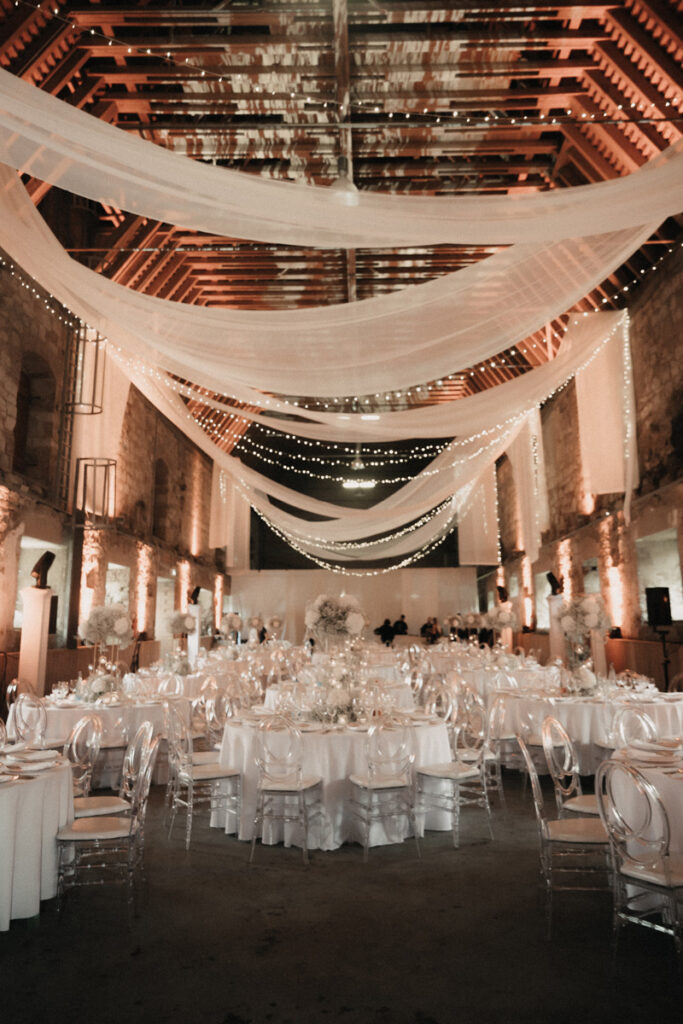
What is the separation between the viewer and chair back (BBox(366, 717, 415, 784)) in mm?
4402

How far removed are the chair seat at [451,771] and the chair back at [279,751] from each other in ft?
2.92

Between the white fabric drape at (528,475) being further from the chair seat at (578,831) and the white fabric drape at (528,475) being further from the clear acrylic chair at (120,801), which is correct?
the clear acrylic chair at (120,801)

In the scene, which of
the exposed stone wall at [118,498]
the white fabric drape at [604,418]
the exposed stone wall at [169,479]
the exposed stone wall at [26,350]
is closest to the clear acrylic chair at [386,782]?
the exposed stone wall at [118,498]

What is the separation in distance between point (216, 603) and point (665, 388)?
559 inches

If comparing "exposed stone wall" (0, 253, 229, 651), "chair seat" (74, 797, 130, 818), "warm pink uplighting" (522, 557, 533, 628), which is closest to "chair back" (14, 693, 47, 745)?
"chair seat" (74, 797, 130, 818)

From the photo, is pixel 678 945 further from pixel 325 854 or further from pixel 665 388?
pixel 665 388

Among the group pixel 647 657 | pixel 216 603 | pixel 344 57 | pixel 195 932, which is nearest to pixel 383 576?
pixel 216 603

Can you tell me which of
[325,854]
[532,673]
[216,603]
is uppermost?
[216,603]

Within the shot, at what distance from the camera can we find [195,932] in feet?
10.4

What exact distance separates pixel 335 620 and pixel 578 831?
277 centimetres

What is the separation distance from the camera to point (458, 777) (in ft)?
14.9

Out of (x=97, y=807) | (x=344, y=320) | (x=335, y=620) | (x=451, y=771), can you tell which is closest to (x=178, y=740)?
(x=97, y=807)

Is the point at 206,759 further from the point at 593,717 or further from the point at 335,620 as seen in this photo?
the point at 593,717

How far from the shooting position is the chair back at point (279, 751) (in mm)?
4308
